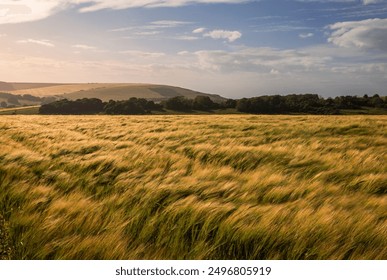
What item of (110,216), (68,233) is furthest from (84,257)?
(110,216)

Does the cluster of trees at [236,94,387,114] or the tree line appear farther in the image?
the tree line

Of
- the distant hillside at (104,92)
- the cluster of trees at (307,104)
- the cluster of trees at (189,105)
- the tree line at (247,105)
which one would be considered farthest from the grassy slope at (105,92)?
the cluster of trees at (307,104)

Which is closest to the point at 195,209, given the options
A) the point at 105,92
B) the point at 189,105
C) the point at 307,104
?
the point at 307,104

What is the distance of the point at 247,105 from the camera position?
5378 cm

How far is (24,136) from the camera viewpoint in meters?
9.80

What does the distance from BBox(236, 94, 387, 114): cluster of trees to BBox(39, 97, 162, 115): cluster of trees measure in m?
18.1

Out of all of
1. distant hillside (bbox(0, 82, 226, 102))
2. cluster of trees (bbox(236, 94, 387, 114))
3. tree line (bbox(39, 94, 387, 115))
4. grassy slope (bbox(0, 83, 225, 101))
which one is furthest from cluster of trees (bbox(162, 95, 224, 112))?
grassy slope (bbox(0, 83, 225, 101))

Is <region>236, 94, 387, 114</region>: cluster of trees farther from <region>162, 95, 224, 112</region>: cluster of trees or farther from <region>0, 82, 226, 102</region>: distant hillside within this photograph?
<region>0, 82, 226, 102</region>: distant hillside

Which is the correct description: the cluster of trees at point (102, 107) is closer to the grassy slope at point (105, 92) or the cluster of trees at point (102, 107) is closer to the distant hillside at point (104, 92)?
the distant hillside at point (104, 92)

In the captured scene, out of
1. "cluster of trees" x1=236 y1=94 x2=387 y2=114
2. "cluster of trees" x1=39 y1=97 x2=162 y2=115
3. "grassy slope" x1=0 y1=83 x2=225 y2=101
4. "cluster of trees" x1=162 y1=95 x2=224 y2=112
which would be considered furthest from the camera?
"grassy slope" x1=0 y1=83 x2=225 y2=101

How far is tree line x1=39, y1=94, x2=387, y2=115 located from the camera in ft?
159

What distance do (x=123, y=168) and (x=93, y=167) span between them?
541 millimetres

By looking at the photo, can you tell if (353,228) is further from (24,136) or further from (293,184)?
(24,136)

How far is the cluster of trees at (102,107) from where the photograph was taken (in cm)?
5438
